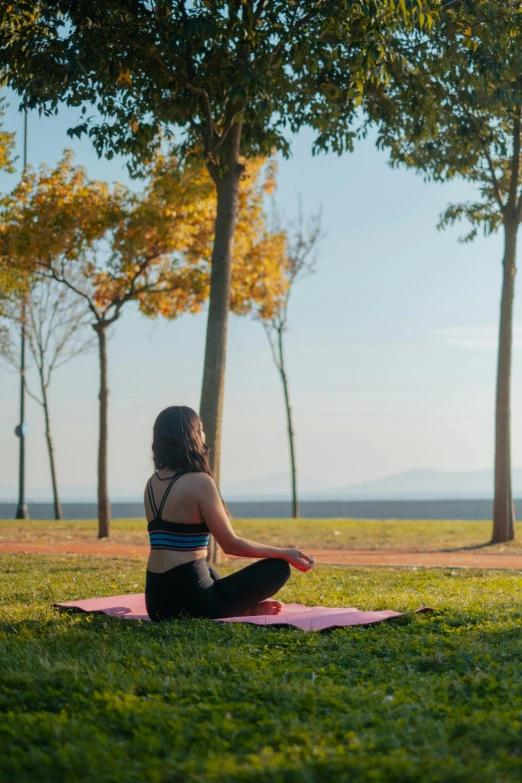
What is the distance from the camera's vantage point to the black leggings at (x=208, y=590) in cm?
567

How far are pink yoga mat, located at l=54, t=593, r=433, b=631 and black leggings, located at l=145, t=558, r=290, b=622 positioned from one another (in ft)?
0.43

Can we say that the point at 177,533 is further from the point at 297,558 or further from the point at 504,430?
the point at 504,430

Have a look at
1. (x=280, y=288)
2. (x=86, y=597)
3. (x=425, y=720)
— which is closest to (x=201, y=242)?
(x=280, y=288)

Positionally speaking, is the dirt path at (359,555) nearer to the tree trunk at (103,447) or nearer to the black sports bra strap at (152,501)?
the tree trunk at (103,447)

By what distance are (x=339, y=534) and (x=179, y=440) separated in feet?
44.5

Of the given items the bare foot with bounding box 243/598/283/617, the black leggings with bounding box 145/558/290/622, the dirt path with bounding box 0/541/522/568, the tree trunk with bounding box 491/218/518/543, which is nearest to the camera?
the black leggings with bounding box 145/558/290/622

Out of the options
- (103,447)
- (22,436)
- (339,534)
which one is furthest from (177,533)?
(22,436)

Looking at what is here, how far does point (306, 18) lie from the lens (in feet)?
33.2

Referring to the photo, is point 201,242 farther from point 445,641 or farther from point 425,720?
point 425,720

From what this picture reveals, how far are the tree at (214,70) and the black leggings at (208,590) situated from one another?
16.4ft

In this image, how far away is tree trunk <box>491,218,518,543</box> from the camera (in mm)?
15219

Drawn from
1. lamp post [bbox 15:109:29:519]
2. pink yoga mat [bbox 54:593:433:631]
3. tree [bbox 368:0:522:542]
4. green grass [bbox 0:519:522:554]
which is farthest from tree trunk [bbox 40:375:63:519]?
pink yoga mat [bbox 54:593:433:631]

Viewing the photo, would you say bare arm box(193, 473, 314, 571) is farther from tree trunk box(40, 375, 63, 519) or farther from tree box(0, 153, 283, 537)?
tree trunk box(40, 375, 63, 519)

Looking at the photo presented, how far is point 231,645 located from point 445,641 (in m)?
1.38
